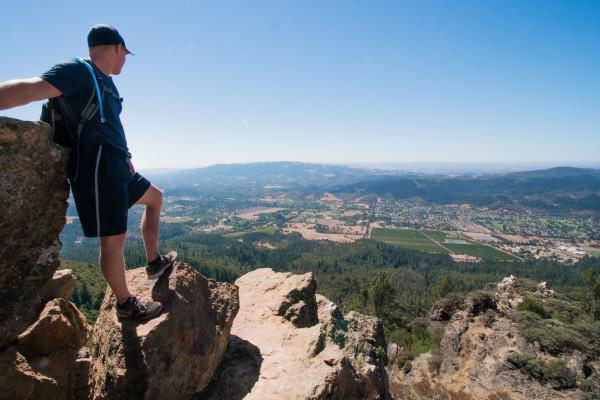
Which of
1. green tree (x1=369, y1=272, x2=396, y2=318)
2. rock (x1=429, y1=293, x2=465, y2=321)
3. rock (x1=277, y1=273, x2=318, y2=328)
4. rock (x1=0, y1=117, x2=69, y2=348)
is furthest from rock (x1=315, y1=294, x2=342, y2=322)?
green tree (x1=369, y1=272, x2=396, y2=318)

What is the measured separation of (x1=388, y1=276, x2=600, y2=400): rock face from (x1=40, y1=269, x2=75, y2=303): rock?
14750mm

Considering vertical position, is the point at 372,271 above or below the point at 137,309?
below

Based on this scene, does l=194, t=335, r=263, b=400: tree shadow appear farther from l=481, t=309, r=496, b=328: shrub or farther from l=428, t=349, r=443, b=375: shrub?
l=481, t=309, r=496, b=328: shrub

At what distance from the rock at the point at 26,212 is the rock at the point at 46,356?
39 cm

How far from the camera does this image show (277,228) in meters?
189

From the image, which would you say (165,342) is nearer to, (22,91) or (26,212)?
(26,212)

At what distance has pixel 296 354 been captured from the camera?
18.3ft

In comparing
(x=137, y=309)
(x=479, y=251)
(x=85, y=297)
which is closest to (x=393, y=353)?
(x=137, y=309)

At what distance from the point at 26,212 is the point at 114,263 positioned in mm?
1081

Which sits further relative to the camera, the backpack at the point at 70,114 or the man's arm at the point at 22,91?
the backpack at the point at 70,114

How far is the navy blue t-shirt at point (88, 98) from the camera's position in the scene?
3.16m

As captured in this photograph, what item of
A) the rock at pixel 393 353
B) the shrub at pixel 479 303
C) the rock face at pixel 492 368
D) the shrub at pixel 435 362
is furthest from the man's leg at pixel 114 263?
the shrub at pixel 479 303

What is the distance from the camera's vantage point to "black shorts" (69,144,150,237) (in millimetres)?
3566

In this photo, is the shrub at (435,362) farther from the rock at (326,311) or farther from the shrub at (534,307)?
the rock at (326,311)
